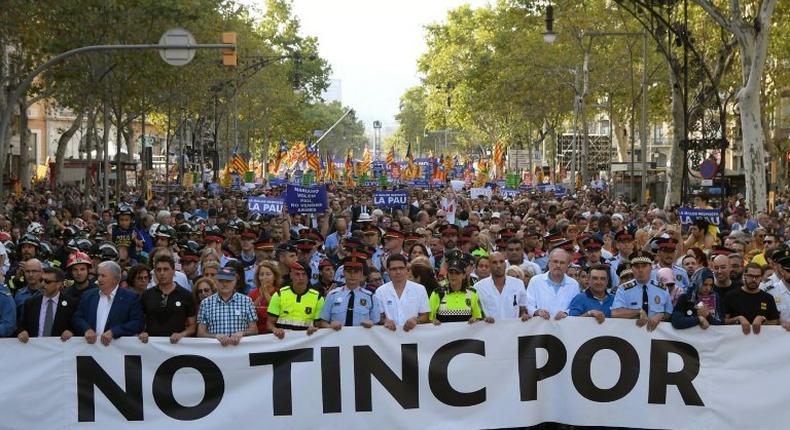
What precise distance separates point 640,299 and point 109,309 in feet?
12.9

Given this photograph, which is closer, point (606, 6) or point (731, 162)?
point (606, 6)

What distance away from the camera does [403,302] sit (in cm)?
1058

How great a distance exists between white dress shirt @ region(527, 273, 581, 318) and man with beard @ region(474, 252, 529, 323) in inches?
3.0

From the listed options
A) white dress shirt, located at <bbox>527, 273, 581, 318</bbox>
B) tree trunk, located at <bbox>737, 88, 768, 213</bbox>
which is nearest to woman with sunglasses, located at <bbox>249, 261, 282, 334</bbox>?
white dress shirt, located at <bbox>527, 273, 581, 318</bbox>

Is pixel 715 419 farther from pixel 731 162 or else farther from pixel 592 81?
pixel 731 162

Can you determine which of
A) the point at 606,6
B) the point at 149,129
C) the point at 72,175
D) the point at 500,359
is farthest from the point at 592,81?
the point at 149,129

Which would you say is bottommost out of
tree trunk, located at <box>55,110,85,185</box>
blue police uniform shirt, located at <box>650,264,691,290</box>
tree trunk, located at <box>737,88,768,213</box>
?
blue police uniform shirt, located at <box>650,264,691,290</box>

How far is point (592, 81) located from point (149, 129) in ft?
184

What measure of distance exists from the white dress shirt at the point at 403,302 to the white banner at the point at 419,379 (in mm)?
228

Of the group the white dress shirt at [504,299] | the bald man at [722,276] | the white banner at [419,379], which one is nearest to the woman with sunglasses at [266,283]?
the white banner at [419,379]

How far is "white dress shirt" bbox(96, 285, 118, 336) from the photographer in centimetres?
1030

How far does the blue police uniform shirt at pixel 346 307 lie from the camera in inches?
416

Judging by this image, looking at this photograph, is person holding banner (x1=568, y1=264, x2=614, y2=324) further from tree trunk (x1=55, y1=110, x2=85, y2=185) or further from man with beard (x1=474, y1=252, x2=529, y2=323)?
tree trunk (x1=55, y1=110, x2=85, y2=185)

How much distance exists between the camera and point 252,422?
1015 cm
